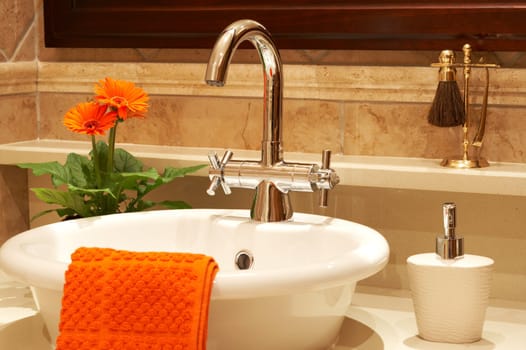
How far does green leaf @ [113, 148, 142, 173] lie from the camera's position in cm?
126

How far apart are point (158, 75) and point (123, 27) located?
0.09m

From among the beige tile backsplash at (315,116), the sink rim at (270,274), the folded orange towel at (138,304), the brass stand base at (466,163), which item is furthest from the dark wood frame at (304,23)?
the folded orange towel at (138,304)

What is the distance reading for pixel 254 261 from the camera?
1.11 metres

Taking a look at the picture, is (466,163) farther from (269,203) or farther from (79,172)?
(79,172)

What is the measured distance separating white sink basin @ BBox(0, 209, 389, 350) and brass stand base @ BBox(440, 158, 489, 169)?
21cm

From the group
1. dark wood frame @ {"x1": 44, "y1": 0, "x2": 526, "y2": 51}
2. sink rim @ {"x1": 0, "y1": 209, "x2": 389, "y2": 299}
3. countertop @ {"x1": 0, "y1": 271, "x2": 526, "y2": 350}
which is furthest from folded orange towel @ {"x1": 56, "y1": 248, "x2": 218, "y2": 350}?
dark wood frame @ {"x1": 44, "y1": 0, "x2": 526, "y2": 51}

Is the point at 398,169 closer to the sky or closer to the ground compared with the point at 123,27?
closer to the ground

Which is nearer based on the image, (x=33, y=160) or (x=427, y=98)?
(x=427, y=98)

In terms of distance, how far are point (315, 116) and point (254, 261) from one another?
11.8 inches

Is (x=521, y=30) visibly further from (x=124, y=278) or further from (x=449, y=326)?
(x=124, y=278)

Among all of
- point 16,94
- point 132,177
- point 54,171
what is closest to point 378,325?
point 132,177

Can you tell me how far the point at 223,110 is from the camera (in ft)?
4.48

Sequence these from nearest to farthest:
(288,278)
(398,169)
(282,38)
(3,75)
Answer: (288,278), (398,169), (282,38), (3,75)

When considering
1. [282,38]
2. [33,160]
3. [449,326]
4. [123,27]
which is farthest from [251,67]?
[449,326]
